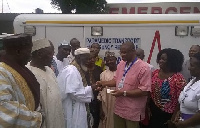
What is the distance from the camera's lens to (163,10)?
1064 cm

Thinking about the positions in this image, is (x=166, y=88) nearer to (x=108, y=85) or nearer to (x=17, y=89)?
(x=108, y=85)

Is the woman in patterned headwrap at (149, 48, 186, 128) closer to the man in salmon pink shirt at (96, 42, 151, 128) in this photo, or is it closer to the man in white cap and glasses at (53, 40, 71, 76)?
the man in salmon pink shirt at (96, 42, 151, 128)

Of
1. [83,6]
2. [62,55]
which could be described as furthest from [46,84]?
[83,6]

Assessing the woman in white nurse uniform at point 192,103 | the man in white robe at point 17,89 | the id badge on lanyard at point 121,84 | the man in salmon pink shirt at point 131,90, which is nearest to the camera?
the man in white robe at point 17,89

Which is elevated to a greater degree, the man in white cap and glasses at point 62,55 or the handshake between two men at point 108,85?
the man in white cap and glasses at point 62,55

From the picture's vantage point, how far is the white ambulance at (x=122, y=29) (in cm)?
624

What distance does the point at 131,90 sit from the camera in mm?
4379

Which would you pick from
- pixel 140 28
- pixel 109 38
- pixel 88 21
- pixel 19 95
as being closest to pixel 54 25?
pixel 88 21

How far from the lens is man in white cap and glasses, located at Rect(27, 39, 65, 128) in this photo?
130 inches

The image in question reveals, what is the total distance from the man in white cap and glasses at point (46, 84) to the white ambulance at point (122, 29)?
308 centimetres

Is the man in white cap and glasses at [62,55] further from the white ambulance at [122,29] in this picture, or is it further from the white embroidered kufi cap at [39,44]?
the white embroidered kufi cap at [39,44]

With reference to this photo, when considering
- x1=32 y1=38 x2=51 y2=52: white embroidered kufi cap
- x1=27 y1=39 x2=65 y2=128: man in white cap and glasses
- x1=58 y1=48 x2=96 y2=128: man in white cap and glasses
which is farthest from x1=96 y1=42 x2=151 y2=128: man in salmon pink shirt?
x1=32 y1=38 x2=51 y2=52: white embroidered kufi cap

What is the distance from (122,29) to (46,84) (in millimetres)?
3299

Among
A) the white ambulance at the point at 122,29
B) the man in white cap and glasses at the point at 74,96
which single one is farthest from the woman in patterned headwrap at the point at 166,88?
the white ambulance at the point at 122,29
